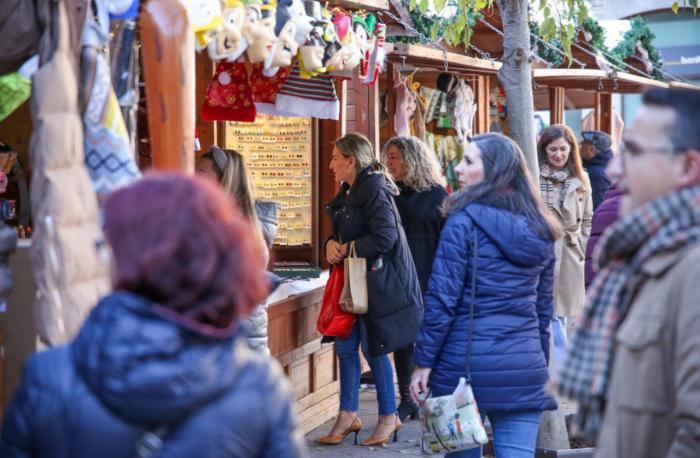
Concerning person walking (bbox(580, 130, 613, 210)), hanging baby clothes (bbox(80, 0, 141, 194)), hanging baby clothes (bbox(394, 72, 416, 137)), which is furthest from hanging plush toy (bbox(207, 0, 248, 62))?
person walking (bbox(580, 130, 613, 210))

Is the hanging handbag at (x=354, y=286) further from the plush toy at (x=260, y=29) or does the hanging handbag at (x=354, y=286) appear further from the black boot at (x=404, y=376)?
the plush toy at (x=260, y=29)

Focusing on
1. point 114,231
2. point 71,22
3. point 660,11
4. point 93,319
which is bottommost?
point 93,319

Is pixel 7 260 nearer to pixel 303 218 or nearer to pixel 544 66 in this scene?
pixel 303 218

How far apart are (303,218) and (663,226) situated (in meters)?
6.34

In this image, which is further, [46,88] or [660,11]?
[660,11]

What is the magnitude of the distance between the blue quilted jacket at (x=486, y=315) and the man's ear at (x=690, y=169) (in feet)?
6.81

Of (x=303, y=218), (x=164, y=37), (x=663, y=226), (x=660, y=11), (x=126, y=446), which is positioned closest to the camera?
(x=126, y=446)

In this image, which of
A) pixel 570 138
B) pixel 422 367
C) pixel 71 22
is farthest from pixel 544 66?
pixel 71 22

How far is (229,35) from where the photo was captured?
4477 millimetres

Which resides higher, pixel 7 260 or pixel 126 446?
pixel 7 260

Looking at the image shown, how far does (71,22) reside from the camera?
12.1 feet

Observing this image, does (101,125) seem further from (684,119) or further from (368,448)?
(368,448)

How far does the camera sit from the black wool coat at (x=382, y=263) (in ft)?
23.2

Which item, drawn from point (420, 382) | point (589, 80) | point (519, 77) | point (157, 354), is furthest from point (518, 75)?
point (589, 80)
